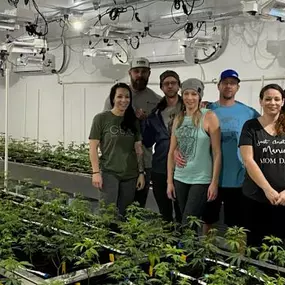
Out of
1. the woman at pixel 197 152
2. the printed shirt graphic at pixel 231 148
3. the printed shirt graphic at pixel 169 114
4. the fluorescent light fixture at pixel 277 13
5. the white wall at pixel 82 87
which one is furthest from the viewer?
the white wall at pixel 82 87

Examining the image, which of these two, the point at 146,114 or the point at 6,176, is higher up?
the point at 146,114

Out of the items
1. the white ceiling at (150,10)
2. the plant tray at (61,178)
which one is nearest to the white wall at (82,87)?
the white ceiling at (150,10)

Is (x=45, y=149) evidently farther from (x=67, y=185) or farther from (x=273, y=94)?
(x=273, y=94)

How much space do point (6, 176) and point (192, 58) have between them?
9.90 feet

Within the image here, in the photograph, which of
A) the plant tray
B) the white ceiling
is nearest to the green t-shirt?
the plant tray

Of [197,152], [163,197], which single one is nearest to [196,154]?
[197,152]

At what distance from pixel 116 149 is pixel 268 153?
108 cm

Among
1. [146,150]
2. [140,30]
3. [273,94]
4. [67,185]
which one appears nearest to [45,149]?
[67,185]

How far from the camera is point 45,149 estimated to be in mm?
5812

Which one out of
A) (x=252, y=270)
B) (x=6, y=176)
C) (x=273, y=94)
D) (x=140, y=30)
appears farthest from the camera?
(x=140, y=30)

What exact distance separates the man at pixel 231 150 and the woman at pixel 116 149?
439 mm

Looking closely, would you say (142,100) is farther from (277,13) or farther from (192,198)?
(277,13)

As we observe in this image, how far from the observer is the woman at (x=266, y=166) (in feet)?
8.42

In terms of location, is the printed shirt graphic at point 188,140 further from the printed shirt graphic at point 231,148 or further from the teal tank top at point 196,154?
the printed shirt graphic at point 231,148
